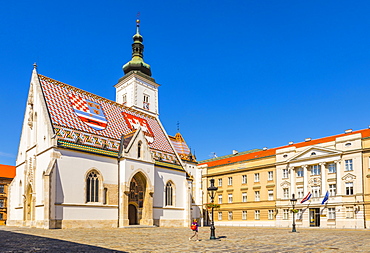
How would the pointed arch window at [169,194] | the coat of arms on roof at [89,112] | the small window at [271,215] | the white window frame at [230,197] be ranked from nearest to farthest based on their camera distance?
the coat of arms on roof at [89,112] → the pointed arch window at [169,194] → the small window at [271,215] → the white window frame at [230,197]

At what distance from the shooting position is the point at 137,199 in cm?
3778

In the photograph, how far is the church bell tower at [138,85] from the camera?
5475 cm

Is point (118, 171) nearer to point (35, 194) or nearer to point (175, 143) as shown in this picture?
point (35, 194)

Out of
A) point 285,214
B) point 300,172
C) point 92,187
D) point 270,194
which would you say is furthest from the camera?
point 270,194

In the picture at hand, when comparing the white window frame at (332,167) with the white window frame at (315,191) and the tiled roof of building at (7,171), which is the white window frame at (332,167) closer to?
the white window frame at (315,191)

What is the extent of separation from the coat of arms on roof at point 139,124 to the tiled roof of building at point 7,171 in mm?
29019

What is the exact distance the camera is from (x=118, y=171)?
117 ft

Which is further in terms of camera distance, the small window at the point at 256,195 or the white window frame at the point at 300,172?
the small window at the point at 256,195

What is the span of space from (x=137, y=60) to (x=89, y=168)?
28.4 m

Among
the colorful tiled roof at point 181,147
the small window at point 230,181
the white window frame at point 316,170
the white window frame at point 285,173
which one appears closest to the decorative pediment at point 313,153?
the white window frame at point 316,170

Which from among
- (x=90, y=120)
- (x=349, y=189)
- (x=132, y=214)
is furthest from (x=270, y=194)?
(x=90, y=120)

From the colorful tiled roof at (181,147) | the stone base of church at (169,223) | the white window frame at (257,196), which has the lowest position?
the stone base of church at (169,223)

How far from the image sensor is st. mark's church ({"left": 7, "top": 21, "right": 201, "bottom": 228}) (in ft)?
102

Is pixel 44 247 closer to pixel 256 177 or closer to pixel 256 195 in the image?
pixel 256 195
